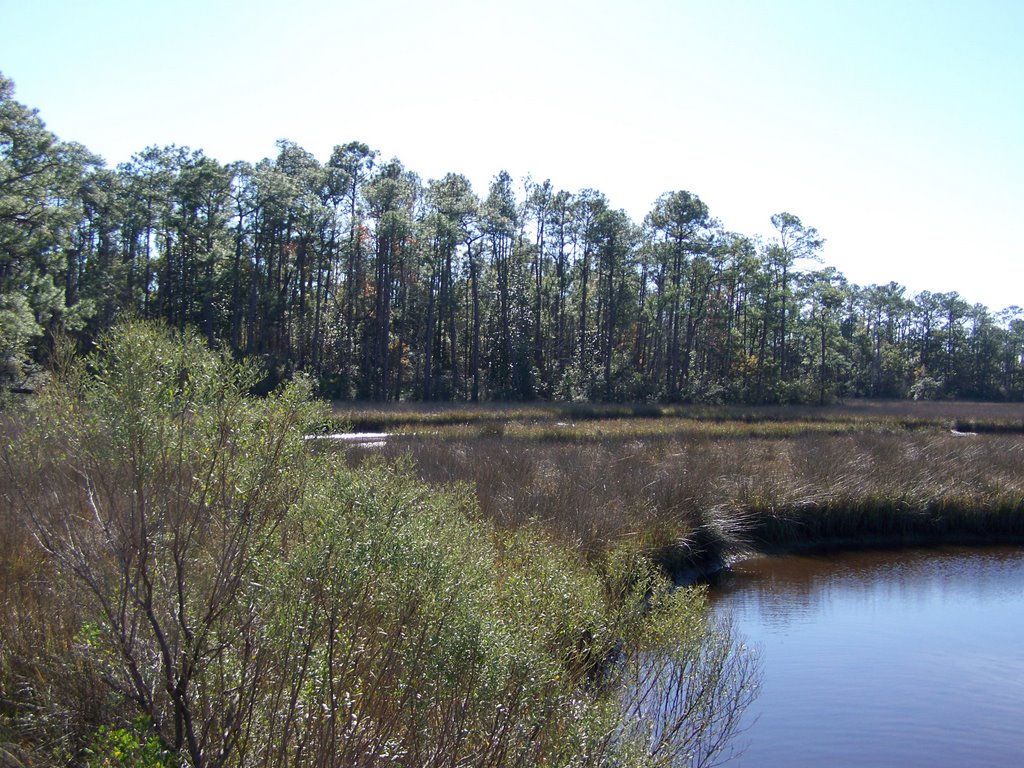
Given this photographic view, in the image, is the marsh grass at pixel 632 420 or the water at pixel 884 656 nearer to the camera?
the water at pixel 884 656

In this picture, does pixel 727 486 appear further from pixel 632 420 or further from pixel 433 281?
pixel 433 281

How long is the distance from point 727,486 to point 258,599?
13362 millimetres

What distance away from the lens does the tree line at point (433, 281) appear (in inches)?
1793

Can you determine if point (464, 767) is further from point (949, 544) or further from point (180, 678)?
point (949, 544)

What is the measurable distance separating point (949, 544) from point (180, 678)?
1713cm

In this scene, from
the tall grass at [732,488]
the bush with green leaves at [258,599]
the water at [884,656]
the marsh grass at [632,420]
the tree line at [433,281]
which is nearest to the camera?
the bush with green leaves at [258,599]

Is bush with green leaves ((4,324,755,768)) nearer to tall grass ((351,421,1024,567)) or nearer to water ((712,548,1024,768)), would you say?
water ((712,548,1024,768))

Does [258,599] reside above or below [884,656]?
above

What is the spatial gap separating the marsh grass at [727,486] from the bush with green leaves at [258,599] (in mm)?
6121

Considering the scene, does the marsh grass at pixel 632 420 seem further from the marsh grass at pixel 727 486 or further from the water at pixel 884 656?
Answer: the water at pixel 884 656

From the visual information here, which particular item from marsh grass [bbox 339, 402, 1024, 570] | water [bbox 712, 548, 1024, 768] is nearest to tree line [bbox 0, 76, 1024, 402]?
marsh grass [bbox 339, 402, 1024, 570]

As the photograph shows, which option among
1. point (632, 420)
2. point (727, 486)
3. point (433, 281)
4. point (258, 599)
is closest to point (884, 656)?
point (727, 486)

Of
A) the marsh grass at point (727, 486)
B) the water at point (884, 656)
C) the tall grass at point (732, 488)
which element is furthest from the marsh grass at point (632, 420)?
the water at point (884, 656)

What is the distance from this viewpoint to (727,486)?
54.2 ft
